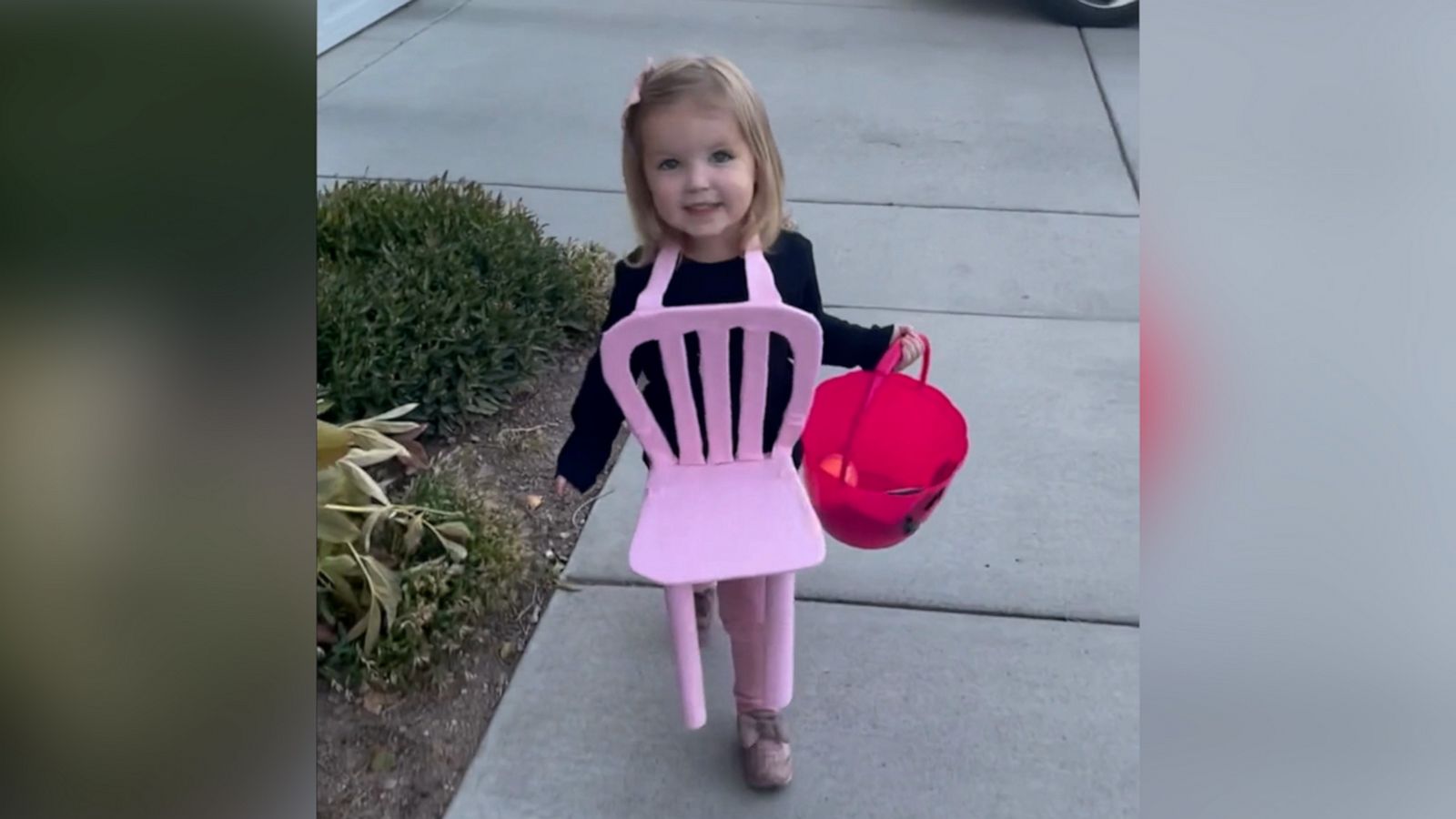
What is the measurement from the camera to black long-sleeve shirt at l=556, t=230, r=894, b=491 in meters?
1.32

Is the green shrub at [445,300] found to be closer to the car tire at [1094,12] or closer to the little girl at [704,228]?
the little girl at [704,228]

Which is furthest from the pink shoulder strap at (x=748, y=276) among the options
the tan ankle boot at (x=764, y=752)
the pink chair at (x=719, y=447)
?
the tan ankle boot at (x=764, y=752)

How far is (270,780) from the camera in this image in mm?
948

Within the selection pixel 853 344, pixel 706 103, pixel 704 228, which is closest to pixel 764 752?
pixel 853 344

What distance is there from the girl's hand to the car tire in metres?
0.38

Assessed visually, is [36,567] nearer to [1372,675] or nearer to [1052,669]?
[1372,675]

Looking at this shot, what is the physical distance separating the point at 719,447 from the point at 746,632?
32 centimetres

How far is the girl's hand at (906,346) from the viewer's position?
4.67ft

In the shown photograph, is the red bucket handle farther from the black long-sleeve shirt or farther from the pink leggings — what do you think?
the pink leggings

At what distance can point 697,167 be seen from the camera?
A: 4.09 ft

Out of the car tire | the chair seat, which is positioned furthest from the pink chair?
the car tire

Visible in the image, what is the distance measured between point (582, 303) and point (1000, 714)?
2.67 feet

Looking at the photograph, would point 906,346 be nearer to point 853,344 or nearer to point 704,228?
point 853,344

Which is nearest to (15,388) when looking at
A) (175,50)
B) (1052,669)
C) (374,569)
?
(175,50)
